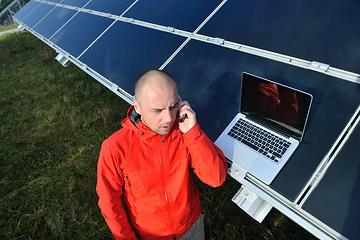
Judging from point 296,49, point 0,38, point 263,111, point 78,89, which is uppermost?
point 296,49

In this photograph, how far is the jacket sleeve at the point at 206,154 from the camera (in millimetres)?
1886

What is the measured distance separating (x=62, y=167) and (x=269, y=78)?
159 inches

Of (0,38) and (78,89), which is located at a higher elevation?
(78,89)

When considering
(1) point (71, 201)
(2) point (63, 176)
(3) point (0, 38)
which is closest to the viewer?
(1) point (71, 201)

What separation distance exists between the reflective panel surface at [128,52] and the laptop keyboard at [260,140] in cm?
145

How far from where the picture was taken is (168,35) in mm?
3299

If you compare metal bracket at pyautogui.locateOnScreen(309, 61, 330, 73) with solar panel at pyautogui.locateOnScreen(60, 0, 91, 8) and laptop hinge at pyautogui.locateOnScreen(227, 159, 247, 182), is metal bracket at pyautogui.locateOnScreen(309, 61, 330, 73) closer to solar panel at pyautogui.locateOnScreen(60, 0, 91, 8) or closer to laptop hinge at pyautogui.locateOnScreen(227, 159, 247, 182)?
laptop hinge at pyautogui.locateOnScreen(227, 159, 247, 182)

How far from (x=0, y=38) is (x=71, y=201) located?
14.3m

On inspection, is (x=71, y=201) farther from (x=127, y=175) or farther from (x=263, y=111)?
(x=263, y=111)

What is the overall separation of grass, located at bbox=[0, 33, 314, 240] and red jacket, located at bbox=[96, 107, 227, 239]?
4.51 feet

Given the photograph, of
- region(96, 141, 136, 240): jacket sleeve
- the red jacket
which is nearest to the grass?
the red jacket

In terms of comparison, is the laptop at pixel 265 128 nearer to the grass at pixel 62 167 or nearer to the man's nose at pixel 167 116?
the man's nose at pixel 167 116

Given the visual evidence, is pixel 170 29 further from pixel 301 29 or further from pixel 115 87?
pixel 301 29

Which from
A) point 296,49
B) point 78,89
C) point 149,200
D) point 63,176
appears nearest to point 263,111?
point 296,49
